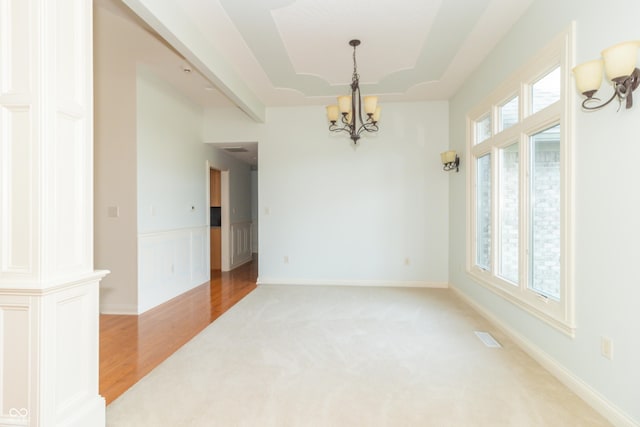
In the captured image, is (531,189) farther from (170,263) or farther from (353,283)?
(170,263)

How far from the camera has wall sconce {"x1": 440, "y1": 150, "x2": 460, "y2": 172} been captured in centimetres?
475

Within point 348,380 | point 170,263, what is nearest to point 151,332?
point 170,263

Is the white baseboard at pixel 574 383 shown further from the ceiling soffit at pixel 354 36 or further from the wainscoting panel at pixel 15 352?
the wainscoting panel at pixel 15 352

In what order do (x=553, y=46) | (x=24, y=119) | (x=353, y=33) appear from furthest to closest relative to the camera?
(x=353, y=33) → (x=553, y=46) → (x=24, y=119)

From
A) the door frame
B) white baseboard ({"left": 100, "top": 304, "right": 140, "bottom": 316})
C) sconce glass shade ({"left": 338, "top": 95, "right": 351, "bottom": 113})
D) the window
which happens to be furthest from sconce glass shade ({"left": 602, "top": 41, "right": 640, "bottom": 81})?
the door frame

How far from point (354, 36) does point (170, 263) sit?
12.2 ft

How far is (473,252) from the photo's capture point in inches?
170

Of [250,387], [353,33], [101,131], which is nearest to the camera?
[250,387]

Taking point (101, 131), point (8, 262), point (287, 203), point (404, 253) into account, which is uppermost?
point (101, 131)

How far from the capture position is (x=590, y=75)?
74.5 inches

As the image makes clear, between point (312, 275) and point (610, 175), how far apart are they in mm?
4206

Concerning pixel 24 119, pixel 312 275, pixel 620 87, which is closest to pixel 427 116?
pixel 312 275

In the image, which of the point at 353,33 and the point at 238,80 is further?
the point at 238,80

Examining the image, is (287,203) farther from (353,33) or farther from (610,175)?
(610,175)
